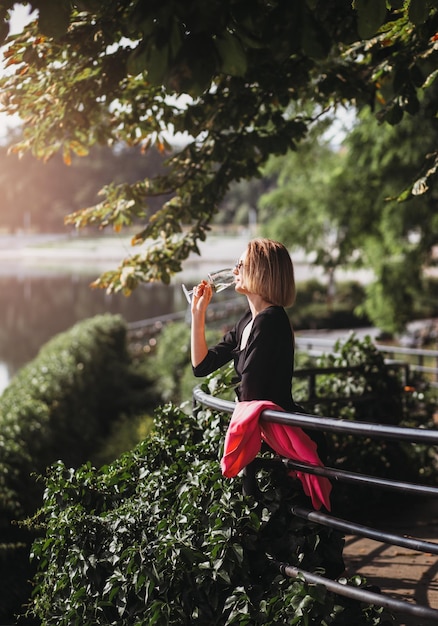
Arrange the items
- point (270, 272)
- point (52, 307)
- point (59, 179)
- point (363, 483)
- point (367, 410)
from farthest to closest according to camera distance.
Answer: point (59, 179) → point (52, 307) → point (367, 410) → point (270, 272) → point (363, 483)

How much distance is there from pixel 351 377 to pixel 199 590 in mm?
3583

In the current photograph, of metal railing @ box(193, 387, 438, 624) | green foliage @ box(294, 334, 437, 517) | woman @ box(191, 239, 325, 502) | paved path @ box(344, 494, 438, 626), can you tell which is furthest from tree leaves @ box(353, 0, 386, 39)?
green foliage @ box(294, 334, 437, 517)

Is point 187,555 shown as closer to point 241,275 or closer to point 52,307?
point 241,275

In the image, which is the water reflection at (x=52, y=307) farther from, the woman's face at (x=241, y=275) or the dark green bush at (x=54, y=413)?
the woman's face at (x=241, y=275)

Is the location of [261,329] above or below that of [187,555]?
above

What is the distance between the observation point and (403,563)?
4.80m

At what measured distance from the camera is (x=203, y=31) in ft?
7.29

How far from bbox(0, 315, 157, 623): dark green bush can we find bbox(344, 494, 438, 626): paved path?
6.79 ft

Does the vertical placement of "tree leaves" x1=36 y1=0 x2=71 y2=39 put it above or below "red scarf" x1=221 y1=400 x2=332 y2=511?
above

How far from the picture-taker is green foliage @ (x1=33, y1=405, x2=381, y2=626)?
3.02 meters

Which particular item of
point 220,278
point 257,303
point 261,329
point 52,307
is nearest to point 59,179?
point 52,307

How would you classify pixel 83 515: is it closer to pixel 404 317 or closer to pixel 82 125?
pixel 82 125

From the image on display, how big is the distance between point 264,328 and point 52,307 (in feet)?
282

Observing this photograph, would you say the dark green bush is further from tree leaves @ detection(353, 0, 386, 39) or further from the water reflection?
the water reflection
